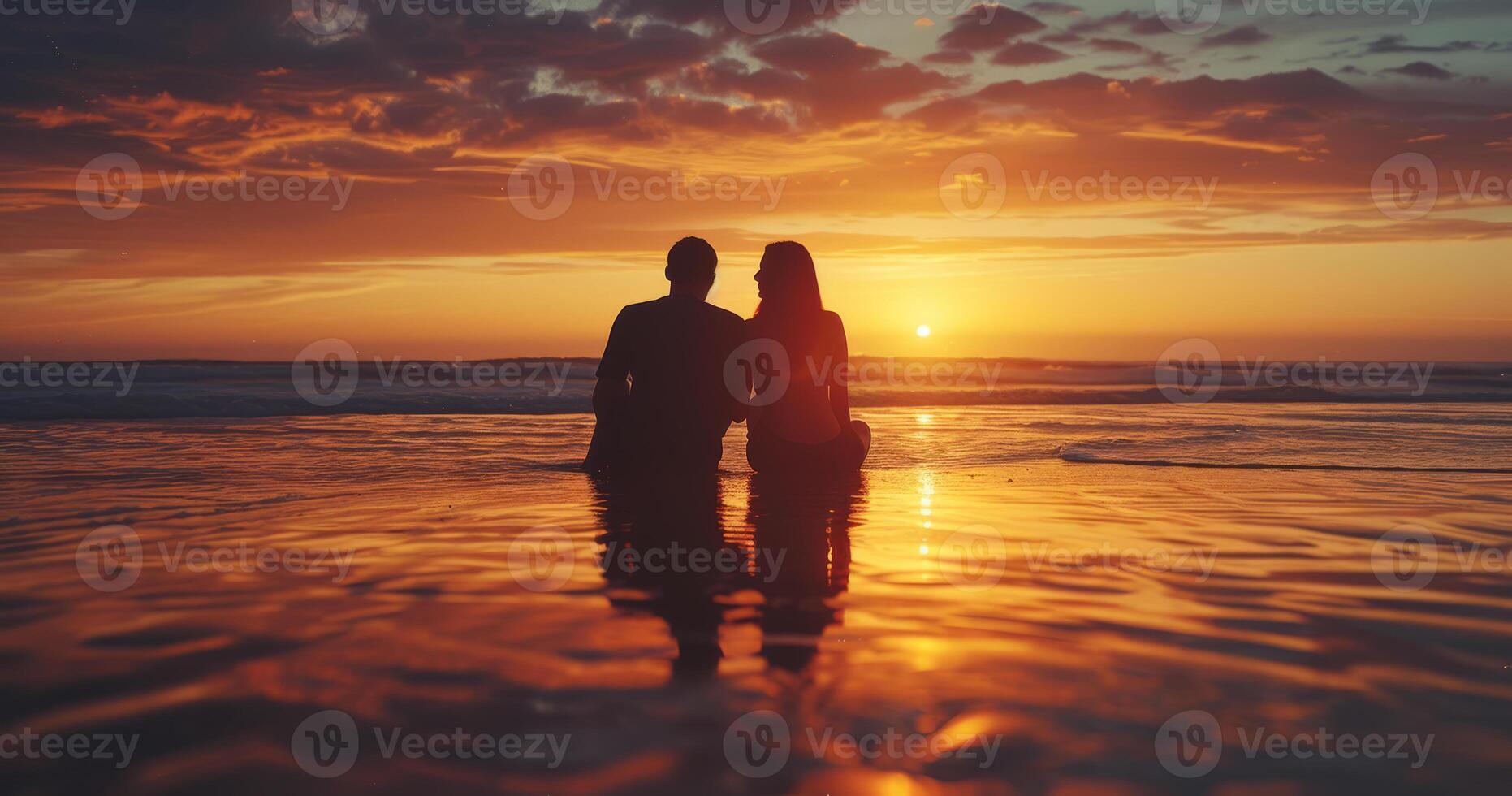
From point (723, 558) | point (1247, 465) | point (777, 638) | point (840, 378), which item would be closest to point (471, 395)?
point (840, 378)

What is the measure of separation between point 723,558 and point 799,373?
3.26m

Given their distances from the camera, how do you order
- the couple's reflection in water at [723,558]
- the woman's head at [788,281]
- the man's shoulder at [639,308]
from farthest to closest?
the woman's head at [788,281]
the man's shoulder at [639,308]
the couple's reflection in water at [723,558]

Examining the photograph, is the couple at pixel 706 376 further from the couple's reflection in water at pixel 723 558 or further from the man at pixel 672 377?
the couple's reflection in water at pixel 723 558

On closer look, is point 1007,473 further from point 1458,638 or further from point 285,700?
point 285,700

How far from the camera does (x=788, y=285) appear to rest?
7.57m

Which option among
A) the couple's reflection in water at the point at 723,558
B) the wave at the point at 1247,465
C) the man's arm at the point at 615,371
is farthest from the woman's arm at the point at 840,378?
the wave at the point at 1247,465

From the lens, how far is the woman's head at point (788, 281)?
24.8ft

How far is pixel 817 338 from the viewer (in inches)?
301

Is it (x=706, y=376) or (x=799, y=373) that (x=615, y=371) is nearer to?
(x=706, y=376)

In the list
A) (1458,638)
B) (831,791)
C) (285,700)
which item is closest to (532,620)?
(285,700)

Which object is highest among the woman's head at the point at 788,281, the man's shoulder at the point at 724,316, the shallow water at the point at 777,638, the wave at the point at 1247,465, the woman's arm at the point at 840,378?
the woman's head at the point at 788,281

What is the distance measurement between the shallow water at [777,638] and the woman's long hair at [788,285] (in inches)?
60.8

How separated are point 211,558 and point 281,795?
2.80 m

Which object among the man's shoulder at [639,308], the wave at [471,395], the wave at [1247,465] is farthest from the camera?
the wave at [471,395]
